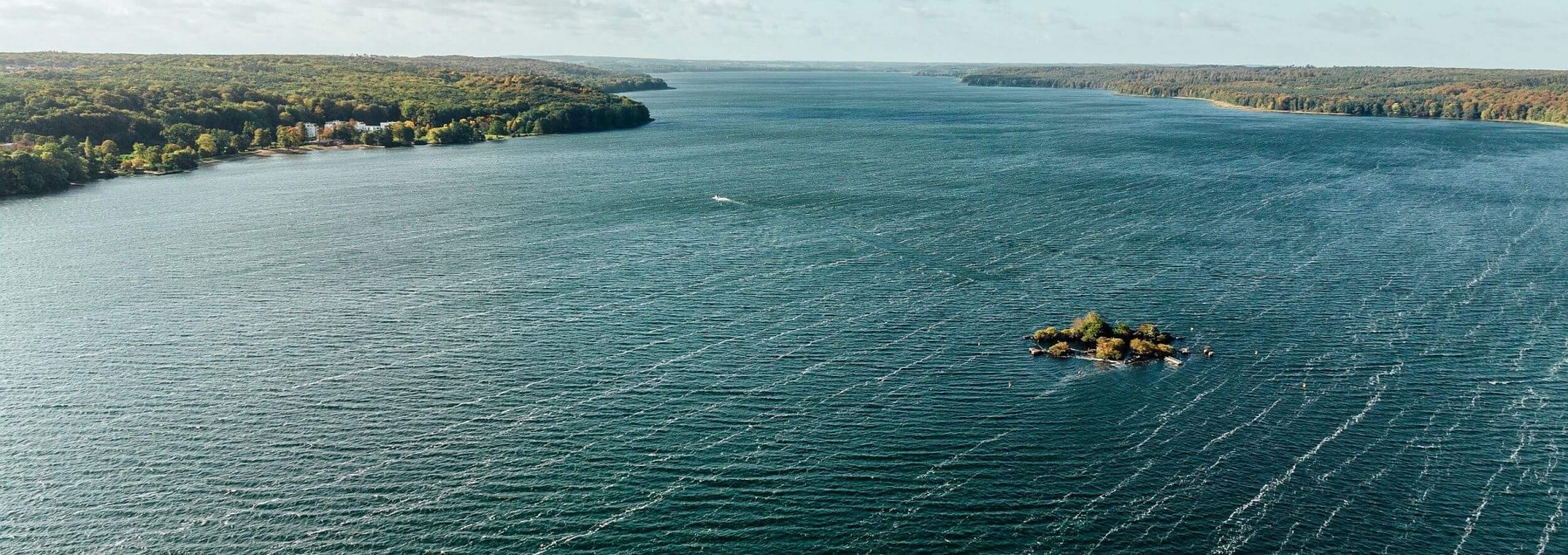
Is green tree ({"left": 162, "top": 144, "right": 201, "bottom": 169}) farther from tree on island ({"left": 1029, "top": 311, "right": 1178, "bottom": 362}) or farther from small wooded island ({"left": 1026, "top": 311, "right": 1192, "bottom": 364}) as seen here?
tree on island ({"left": 1029, "top": 311, "right": 1178, "bottom": 362})

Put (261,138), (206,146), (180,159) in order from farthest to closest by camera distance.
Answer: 1. (261,138)
2. (206,146)
3. (180,159)

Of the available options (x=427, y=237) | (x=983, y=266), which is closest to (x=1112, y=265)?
(x=983, y=266)

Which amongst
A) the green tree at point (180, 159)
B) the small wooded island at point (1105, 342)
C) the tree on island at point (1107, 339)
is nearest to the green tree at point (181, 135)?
the green tree at point (180, 159)

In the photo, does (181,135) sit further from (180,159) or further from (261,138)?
(180,159)

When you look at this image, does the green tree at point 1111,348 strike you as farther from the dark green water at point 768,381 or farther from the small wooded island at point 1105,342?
the dark green water at point 768,381

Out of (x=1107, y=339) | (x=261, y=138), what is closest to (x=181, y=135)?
(x=261, y=138)
